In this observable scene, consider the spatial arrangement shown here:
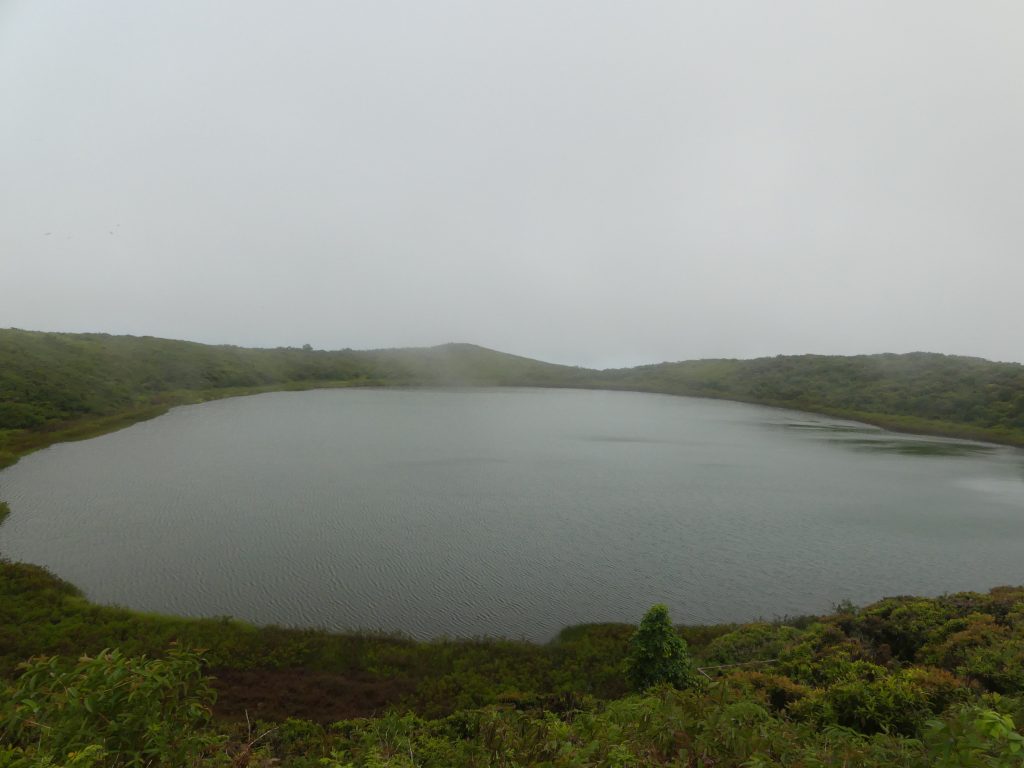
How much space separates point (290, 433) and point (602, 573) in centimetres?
4456

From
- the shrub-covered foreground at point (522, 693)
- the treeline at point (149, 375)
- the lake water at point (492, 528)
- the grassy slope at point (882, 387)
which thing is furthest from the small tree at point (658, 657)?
the grassy slope at point (882, 387)

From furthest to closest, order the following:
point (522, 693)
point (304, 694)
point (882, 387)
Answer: point (882, 387)
point (304, 694)
point (522, 693)

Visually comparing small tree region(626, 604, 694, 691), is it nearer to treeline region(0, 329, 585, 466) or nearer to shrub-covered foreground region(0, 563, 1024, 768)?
shrub-covered foreground region(0, 563, 1024, 768)

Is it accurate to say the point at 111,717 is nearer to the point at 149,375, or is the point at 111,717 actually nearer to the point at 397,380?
the point at 149,375

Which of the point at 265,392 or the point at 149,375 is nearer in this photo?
the point at 149,375

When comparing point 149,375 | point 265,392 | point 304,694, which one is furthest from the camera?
point 265,392

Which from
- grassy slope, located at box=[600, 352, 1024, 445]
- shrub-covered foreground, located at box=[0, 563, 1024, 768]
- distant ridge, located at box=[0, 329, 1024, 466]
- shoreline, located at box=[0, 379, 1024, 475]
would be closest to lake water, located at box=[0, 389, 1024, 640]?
shrub-covered foreground, located at box=[0, 563, 1024, 768]

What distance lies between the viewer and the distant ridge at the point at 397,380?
61.1 m

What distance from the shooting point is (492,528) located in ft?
90.3

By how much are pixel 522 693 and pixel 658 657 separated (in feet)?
12.4

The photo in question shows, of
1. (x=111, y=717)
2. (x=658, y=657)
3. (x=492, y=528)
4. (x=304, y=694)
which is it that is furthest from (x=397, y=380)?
(x=111, y=717)

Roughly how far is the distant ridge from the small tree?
4878cm

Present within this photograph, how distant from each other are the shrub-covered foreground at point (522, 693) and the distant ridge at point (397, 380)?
38.4 meters

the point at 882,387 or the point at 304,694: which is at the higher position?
the point at 882,387
